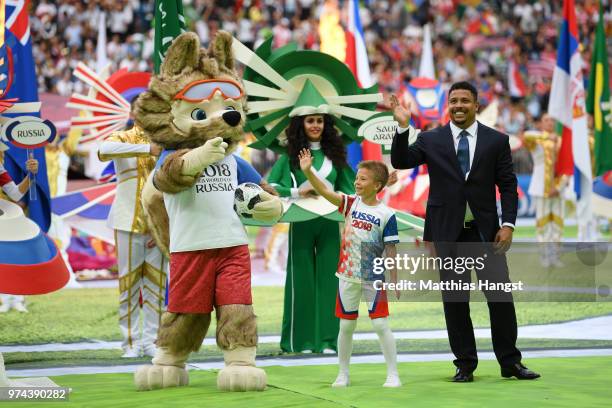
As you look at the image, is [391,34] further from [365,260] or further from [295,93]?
[365,260]

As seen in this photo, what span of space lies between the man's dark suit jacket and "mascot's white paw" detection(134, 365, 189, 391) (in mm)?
1633

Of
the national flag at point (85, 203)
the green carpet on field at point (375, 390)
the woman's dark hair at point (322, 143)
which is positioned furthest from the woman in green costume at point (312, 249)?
the national flag at point (85, 203)

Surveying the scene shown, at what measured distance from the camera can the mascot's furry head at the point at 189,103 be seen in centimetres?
650

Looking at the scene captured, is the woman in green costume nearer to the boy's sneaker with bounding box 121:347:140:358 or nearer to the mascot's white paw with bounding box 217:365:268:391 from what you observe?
the boy's sneaker with bounding box 121:347:140:358

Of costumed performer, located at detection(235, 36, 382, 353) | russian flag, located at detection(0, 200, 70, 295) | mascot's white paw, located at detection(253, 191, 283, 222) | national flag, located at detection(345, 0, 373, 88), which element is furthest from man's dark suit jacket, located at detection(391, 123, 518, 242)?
national flag, located at detection(345, 0, 373, 88)

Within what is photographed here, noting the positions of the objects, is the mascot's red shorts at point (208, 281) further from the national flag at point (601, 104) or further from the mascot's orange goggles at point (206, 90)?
the national flag at point (601, 104)

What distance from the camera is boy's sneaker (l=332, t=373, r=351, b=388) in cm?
638

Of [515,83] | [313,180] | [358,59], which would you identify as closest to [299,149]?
[313,180]

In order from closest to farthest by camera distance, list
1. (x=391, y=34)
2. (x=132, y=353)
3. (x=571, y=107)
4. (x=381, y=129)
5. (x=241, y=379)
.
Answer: (x=241, y=379), (x=381, y=129), (x=132, y=353), (x=571, y=107), (x=391, y=34)

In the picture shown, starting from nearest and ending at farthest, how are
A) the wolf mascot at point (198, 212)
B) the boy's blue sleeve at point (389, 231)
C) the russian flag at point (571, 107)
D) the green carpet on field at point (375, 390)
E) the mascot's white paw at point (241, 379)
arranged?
1. the green carpet on field at point (375, 390)
2. the mascot's white paw at point (241, 379)
3. the wolf mascot at point (198, 212)
4. the boy's blue sleeve at point (389, 231)
5. the russian flag at point (571, 107)

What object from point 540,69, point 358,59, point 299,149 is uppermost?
point 540,69

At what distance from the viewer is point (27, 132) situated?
24.9 feet

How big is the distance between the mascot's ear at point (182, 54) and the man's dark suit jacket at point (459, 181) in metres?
1.26

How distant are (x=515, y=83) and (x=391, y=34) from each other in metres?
3.36
